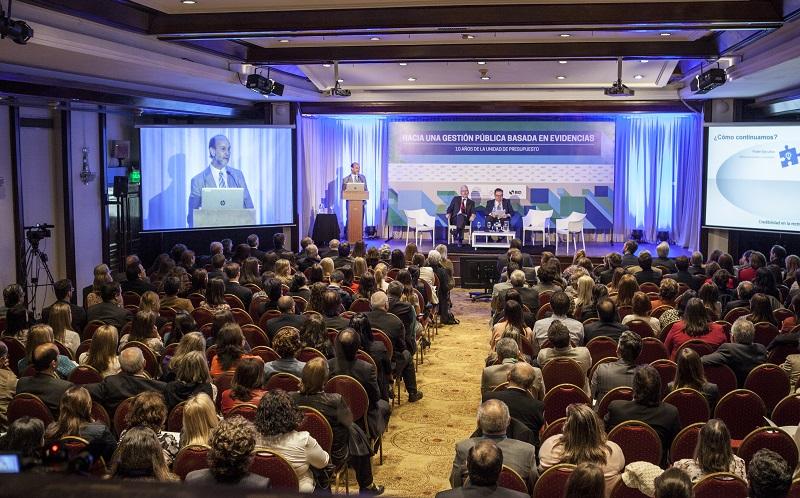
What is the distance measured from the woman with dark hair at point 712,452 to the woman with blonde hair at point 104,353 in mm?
4058

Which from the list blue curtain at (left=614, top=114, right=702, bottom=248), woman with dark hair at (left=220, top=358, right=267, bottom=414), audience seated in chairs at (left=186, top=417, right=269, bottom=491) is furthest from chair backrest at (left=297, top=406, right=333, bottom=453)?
blue curtain at (left=614, top=114, right=702, bottom=248)

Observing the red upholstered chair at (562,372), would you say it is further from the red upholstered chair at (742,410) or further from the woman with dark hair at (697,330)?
the red upholstered chair at (742,410)

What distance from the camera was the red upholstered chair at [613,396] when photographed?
5590 mm

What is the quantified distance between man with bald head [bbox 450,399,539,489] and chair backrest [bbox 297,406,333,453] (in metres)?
0.94

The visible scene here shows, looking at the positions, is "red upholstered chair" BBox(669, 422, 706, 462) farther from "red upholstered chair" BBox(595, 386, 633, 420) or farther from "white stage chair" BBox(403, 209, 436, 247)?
"white stage chair" BBox(403, 209, 436, 247)

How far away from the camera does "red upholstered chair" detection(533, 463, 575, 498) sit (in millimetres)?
4168

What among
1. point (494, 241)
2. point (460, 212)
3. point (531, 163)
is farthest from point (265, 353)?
point (531, 163)

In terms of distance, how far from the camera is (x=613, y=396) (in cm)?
561

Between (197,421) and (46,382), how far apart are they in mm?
1622

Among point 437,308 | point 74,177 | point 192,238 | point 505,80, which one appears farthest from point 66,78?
point 505,80

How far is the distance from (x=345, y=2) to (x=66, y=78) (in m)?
5.72

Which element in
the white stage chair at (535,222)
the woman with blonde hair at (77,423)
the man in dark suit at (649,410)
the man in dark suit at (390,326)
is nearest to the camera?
the woman with blonde hair at (77,423)

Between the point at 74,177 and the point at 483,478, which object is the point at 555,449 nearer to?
the point at 483,478

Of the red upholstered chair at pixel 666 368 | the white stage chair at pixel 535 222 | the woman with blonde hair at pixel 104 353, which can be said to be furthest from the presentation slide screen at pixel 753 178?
the woman with blonde hair at pixel 104 353
